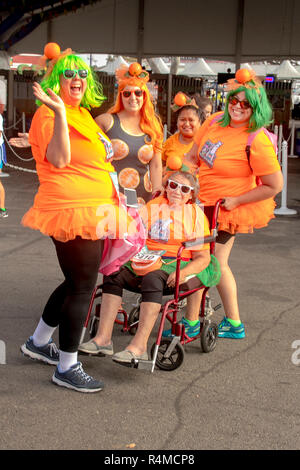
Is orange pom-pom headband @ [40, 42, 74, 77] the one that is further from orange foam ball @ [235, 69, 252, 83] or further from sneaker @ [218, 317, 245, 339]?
sneaker @ [218, 317, 245, 339]

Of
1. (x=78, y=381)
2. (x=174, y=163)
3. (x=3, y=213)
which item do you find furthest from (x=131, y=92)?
(x=3, y=213)

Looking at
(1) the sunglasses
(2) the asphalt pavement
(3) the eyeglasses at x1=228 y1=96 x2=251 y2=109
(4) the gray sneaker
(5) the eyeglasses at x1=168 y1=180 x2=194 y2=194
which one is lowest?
(2) the asphalt pavement

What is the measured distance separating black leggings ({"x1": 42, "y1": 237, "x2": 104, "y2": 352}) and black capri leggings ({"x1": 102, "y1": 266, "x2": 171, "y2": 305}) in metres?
0.47

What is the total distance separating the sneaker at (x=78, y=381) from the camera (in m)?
3.81

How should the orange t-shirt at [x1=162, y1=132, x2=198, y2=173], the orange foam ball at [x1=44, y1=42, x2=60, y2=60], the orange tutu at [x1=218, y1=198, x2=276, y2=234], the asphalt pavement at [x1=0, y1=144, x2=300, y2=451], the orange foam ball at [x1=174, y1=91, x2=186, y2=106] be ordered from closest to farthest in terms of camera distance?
the asphalt pavement at [x1=0, y1=144, x2=300, y2=451] < the orange foam ball at [x1=44, y1=42, x2=60, y2=60] < the orange tutu at [x1=218, y1=198, x2=276, y2=234] < the orange t-shirt at [x1=162, y1=132, x2=198, y2=173] < the orange foam ball at [x1=174, y1=91, x2=186, y2=106]

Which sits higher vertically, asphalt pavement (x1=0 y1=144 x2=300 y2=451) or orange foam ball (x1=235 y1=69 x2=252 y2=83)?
orange foam ball (x1=235 y1=69 x2=252 y2=83)

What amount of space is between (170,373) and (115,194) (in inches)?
47.2

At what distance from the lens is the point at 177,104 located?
5.98m

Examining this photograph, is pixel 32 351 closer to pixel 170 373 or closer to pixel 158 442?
pixel 170 373

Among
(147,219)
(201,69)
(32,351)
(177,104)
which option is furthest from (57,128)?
(201,69)

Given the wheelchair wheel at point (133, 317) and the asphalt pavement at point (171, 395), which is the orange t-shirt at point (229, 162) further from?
the asphalt pavement at point (171, 395)

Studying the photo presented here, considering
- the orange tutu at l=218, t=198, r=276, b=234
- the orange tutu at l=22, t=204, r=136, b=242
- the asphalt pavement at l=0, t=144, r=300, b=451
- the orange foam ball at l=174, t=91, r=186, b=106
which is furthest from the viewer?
the orange foam ball at l=174, t=91, r=186, b=106

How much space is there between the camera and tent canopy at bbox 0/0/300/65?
1152 inches

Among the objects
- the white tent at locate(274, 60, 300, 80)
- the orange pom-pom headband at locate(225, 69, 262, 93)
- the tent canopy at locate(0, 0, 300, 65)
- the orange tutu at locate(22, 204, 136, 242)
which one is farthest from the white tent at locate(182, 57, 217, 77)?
the orange tutu at locate(22, 204, 136, 242)
